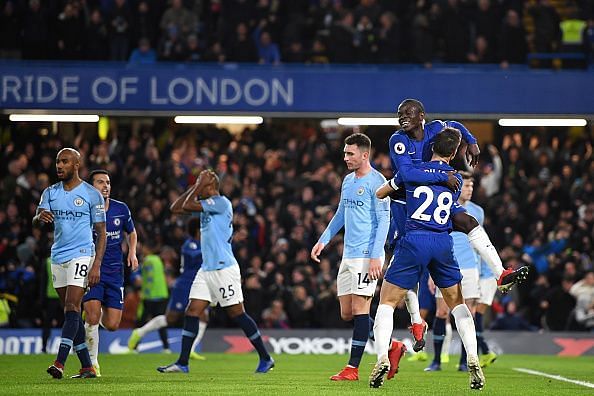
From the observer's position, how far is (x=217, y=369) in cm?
1450

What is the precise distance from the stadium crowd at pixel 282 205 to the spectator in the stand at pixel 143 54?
1.87m

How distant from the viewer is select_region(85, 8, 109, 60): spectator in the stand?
22.6 m

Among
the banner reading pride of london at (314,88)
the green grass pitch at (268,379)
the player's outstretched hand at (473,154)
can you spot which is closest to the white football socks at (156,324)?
the green grass pitch at (268,379)

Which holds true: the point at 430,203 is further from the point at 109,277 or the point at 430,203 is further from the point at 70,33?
the point at 70,33

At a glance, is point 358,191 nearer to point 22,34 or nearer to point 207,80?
point 207,80

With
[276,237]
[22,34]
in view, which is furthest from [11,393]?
[22,34]

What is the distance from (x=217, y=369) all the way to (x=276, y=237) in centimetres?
785

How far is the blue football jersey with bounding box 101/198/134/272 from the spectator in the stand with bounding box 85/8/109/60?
384 inches

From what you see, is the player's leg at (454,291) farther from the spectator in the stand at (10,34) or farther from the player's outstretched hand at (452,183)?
the spectator in the stand at (10,34)

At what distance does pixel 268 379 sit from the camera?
39.4 ft

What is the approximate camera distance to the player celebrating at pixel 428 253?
1005 centimetres

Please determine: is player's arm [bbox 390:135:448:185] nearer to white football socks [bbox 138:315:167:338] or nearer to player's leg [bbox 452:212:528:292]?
player's leg [bbox 452:212:528:292]

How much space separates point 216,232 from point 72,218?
1.91 meters

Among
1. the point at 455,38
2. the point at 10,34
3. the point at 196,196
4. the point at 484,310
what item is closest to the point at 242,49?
the point at 455,38
